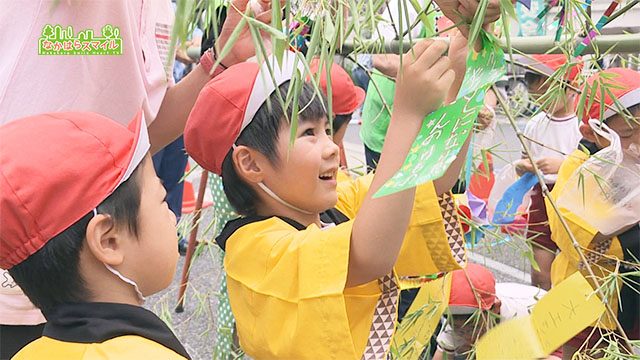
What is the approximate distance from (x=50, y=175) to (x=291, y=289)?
13.2 inches

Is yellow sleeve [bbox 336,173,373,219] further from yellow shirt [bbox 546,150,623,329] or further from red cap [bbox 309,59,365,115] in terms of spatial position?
yellow shirt [bbox 546,150,623,329]

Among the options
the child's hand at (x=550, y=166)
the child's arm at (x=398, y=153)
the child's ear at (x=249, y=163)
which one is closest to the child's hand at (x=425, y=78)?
the child's arm at (x=398, y=153)

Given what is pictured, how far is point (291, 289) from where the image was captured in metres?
0.99

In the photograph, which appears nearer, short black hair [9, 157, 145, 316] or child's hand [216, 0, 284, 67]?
short black hair [9, 157, 145, 316]

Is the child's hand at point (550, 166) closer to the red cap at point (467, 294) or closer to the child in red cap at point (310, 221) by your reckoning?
the red cap at point (467, 294)

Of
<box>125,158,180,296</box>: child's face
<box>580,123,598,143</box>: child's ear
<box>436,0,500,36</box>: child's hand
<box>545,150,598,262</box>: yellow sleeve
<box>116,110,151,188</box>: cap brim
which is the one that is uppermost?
<box>436,0,500,36</box>: child's hand

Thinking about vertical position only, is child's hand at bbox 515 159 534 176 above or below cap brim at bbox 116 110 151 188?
below

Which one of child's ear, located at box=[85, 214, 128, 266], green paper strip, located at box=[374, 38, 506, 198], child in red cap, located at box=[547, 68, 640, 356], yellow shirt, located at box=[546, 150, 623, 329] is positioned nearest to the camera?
green paper strip, located at box=[374, 38, 506, 198]

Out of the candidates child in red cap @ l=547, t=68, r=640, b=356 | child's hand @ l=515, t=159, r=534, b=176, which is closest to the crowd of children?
child in red cap @ l=547, t=68, r=640, b=356

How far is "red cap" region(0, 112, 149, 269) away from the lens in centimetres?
84

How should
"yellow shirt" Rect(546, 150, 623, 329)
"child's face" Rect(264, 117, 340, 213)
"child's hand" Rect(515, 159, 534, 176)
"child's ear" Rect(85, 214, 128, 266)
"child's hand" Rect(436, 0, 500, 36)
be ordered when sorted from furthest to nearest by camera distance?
"child's hand" Rect(515, 159, 534, 176) < "yellow shirt" Rect(546, 150, 623, 329) < "child's face" Rect(264, 117, 340, 213) < "child's ear" Rect(85, 214, 128, 266) < "child's hand" Rect(436, 0, 500, 36)

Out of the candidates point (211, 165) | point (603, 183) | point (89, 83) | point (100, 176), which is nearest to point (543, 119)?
point (603, 183)

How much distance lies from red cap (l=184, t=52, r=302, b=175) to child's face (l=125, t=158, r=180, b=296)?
0.17 meters

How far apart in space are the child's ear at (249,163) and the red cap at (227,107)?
2cm
